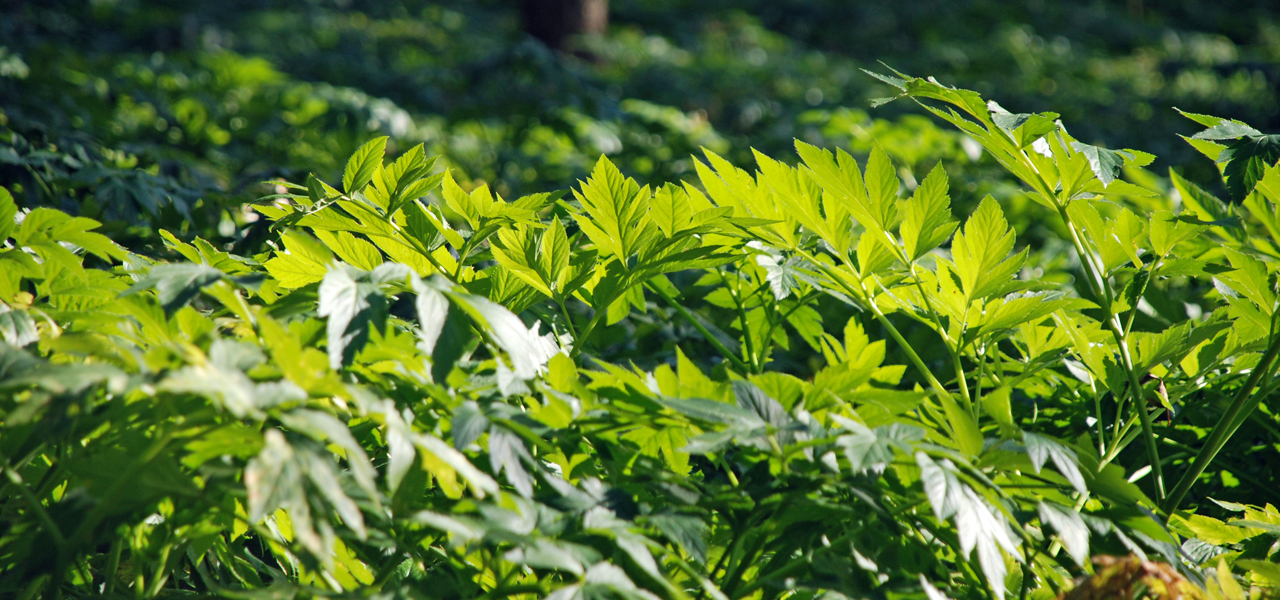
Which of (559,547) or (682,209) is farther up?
(682,209)

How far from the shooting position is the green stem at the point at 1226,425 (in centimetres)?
111

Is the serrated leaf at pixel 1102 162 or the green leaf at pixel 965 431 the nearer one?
the green leaf at pixel 965 431

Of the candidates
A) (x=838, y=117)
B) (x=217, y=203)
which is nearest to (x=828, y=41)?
(x=838, y=117)

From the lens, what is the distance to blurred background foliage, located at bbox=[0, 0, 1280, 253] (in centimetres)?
252

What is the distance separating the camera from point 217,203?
2.11m

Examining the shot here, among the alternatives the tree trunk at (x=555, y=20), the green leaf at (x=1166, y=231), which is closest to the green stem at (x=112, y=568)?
→ the green leaf at (x=1166, y=231)

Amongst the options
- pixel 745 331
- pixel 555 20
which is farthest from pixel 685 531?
pixel 555 20

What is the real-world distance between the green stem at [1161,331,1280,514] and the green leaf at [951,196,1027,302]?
327 millimetres

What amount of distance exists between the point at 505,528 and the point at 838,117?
3055mm

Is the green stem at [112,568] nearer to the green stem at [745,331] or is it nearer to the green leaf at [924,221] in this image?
the green stem at [745,331]

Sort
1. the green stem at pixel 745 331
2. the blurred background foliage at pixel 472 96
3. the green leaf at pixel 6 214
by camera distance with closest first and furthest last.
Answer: the green leaf at pixel 6 214 → the green stem at pixel 745 331 → the blurred background foliage at pixel 472 96

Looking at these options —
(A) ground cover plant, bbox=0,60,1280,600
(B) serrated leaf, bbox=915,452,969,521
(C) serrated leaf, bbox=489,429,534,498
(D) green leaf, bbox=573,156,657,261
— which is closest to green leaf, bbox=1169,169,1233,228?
(A) ground cover plant, bbox=0,60,1280,600

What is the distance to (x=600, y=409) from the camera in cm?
93

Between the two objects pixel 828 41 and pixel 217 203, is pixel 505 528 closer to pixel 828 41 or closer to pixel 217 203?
pixel 217 203
